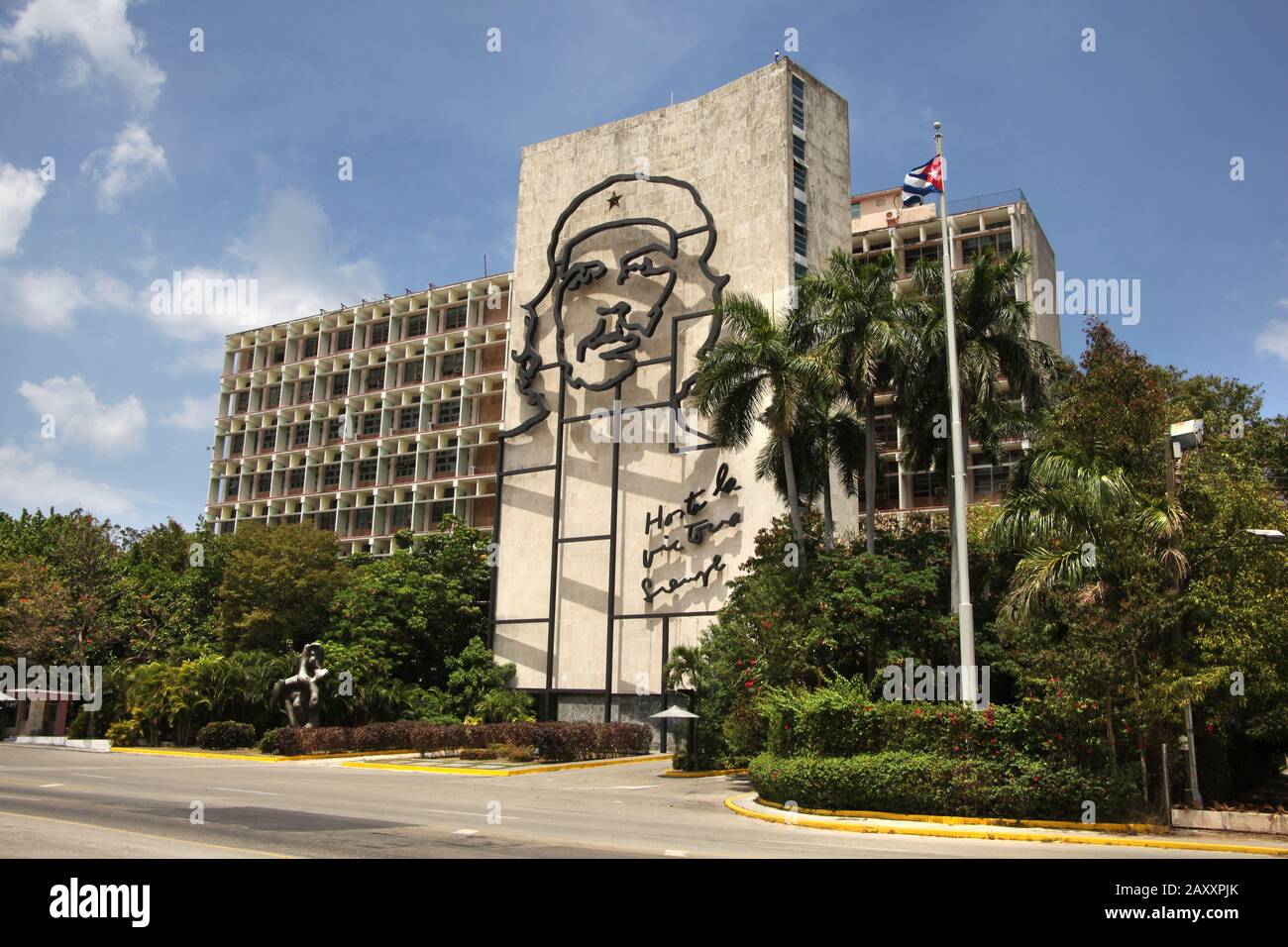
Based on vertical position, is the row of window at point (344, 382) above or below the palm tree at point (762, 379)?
above

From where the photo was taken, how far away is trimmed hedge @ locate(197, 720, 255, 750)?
43.6m

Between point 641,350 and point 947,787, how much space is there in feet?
105

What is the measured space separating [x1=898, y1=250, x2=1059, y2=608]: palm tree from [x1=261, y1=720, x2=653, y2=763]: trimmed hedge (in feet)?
53.5

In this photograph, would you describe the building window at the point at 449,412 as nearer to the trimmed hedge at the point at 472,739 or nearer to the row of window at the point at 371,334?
the row of window at the point at 371,334

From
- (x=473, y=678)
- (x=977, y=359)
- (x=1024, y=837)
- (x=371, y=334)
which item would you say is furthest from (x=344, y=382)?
(x=1024, y=837)

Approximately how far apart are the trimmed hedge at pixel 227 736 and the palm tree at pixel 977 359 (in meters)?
31.3

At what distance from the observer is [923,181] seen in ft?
80.4

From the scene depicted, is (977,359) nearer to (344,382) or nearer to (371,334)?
(371,334)

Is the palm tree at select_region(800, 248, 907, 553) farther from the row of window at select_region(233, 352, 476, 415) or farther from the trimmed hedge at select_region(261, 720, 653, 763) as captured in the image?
the row of window at select_region(233, 352, 476, 415)

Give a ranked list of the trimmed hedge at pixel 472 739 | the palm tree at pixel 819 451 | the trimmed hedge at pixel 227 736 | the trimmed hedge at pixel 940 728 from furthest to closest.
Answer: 1. the trimmed hedge at pixel 227 736
2. the trimmed hedge at pixel 472 739
3. the palm tree at pixel 819 451
4. the trimmed hedge at pixel 940 728

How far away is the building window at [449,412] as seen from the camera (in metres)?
77.8

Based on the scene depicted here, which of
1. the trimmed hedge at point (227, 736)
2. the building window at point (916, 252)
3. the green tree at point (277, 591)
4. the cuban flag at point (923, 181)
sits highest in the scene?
the building window at point (916, 252)

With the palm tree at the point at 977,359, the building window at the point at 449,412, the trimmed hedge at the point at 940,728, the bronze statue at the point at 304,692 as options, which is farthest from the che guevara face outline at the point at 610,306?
the building window at the point at 449,412
